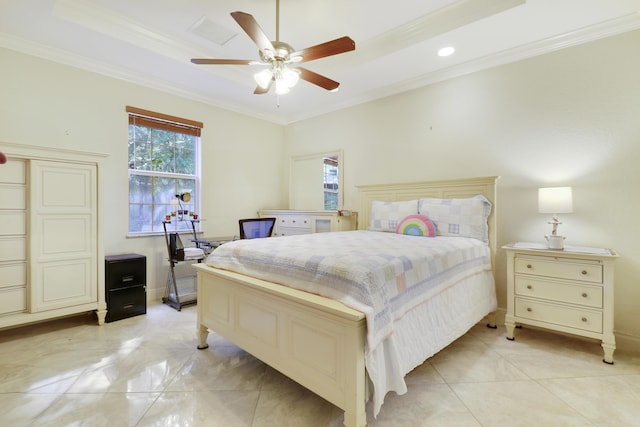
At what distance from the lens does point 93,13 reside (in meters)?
2.44

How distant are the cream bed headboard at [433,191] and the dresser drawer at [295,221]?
2.46 feet

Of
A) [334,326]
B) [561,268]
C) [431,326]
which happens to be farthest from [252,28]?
[561,268]

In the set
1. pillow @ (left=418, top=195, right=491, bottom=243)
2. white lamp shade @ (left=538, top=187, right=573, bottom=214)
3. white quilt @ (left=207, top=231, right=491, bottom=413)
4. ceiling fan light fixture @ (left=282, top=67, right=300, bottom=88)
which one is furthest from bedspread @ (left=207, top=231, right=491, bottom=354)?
ceiling fan light fixture @ (left=282, top=67, right=300, bottom=88)

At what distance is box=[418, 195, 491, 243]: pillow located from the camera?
2.69 meters

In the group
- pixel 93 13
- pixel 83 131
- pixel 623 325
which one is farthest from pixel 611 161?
pixel 83 131

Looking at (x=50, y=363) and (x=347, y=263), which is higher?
(x=347, y=263)

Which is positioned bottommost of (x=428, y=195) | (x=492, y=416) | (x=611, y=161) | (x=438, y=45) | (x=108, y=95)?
(x=492, y=416)

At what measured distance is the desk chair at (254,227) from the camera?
353 centimetres

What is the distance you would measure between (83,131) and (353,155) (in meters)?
3.14

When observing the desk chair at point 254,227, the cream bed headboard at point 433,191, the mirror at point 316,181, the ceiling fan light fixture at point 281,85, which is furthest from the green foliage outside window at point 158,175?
the cream bed headboard at point 433,191

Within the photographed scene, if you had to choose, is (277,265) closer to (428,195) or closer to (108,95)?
(428,195)

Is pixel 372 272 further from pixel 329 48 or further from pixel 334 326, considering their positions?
pixel 329 48

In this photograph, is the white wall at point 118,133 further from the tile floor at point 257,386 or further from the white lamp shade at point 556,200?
the white lamp shade at point 556,200

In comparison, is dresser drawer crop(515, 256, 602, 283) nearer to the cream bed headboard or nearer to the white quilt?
the cream bed headboard
